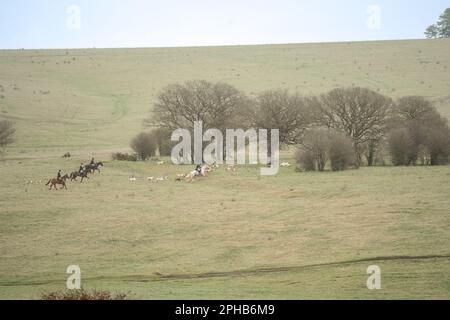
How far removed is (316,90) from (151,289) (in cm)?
5127

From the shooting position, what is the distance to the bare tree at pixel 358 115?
41.4 metres

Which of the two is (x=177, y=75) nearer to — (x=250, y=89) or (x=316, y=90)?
(x=250, y=89)

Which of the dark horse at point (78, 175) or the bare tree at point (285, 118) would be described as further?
the bare tree at point (285, 118)

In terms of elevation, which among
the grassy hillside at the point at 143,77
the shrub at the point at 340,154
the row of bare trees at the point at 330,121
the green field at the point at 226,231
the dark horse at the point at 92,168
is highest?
the grassy hillside at the point at 143,77

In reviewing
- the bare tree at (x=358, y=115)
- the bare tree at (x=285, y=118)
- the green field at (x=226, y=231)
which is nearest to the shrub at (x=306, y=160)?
the green field at (x=226, y=231)

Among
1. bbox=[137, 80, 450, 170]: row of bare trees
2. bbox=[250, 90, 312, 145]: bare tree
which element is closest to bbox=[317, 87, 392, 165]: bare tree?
bbox=[137, 80, 450, 170]: row of bare trees

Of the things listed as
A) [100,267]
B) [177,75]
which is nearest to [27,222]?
[100,267]

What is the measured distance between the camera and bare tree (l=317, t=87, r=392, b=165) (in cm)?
4144

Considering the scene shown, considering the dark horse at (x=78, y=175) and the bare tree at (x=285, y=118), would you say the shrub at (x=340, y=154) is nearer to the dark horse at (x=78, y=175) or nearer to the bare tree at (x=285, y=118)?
the bare tree at (x=285, y=118)

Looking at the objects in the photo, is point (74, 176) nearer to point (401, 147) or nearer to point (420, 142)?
point (401, 147)

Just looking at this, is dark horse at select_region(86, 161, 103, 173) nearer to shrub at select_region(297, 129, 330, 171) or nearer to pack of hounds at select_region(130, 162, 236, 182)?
pack of hounds at select_region(130, 162, 236, 182)

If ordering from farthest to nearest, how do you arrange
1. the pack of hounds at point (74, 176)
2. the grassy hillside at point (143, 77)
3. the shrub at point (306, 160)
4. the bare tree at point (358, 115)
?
the grassy hillside at point (143, 77) < the bare tree at point (358, 115) < the shrub at point (306, 160) < the pack of hounds at point (74, 176)

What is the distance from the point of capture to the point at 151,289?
1686cm

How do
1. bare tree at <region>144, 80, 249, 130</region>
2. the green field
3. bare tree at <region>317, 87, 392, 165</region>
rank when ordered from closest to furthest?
1. the green field
2. bare tree at <region>317, 87, 392, 165</region>
3. bare tree at <region>144, 80, 249, 130</region>
